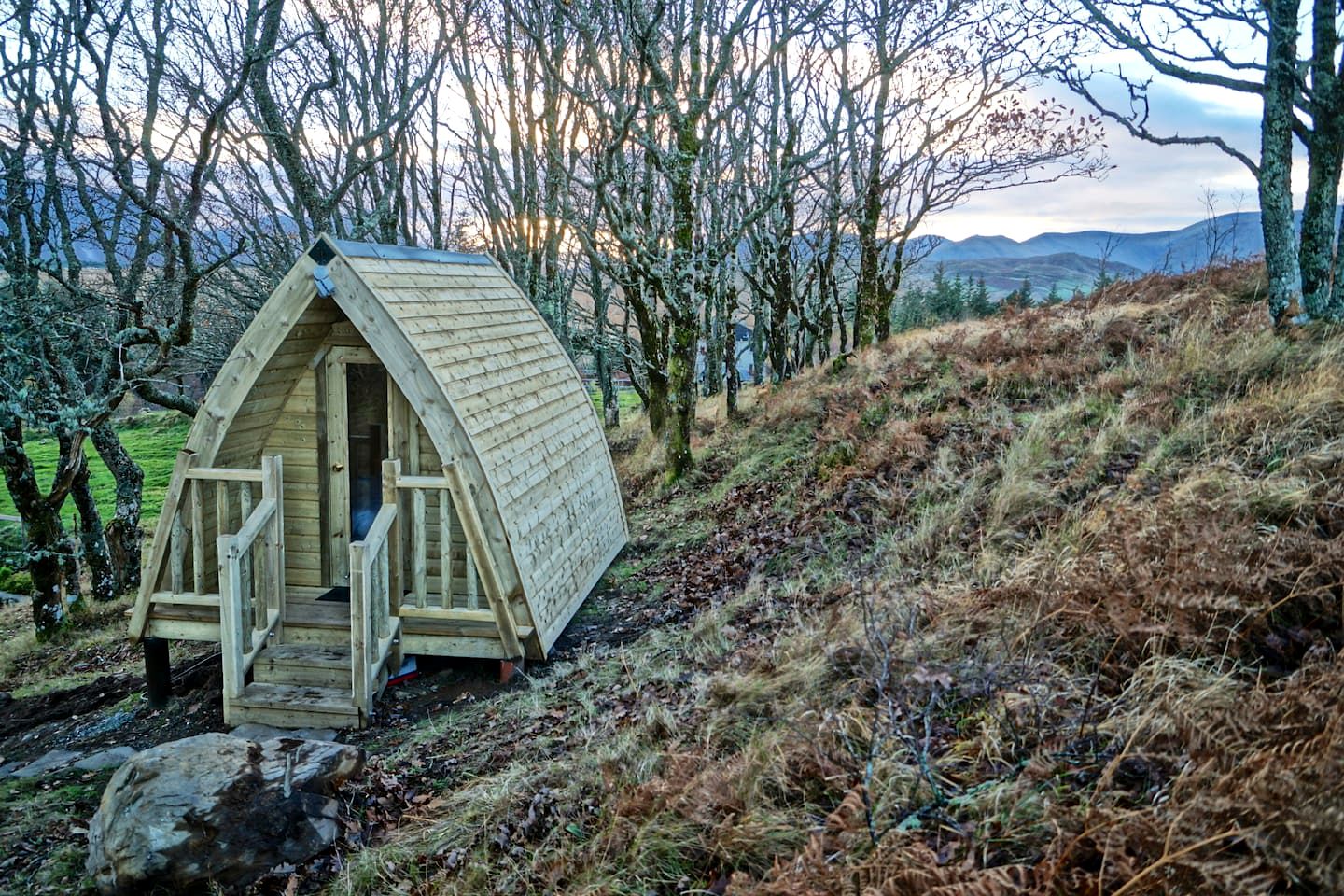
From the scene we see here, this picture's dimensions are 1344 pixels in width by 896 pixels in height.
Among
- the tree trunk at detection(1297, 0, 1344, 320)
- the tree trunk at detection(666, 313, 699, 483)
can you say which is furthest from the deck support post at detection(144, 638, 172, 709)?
the tree trunk at detection(1297, 0, 1344, 320)

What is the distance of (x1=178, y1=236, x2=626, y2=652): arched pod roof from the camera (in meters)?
7.91

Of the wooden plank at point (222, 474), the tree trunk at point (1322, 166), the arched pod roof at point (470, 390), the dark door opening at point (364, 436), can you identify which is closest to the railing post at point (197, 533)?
the wooden plank at point (222, 474)

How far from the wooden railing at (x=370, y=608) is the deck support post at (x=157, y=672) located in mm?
2444

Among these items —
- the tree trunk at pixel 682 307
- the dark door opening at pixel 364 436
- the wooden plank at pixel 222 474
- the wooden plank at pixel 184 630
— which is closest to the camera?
the wooden plank at pixel 222 474

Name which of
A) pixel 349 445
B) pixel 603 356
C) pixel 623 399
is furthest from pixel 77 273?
pixel 623 399

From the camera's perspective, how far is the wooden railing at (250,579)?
770 cm

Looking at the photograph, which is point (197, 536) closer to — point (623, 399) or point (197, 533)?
point (197, 533)

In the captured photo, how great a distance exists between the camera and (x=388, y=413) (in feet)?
29.2

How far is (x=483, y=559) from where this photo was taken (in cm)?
796

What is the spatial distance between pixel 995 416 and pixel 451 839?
25.3 ft

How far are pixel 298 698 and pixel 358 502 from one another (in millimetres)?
2425

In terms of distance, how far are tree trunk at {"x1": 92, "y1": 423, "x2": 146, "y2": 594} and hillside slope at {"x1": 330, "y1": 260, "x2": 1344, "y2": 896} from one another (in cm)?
992

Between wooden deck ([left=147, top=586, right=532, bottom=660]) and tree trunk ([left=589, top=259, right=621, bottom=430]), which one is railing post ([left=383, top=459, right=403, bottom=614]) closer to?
wooden deck ([left=147, top=586, right=532, bottom=660])

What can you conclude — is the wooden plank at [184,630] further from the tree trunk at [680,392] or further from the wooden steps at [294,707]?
the tree trunk at [680,392]
